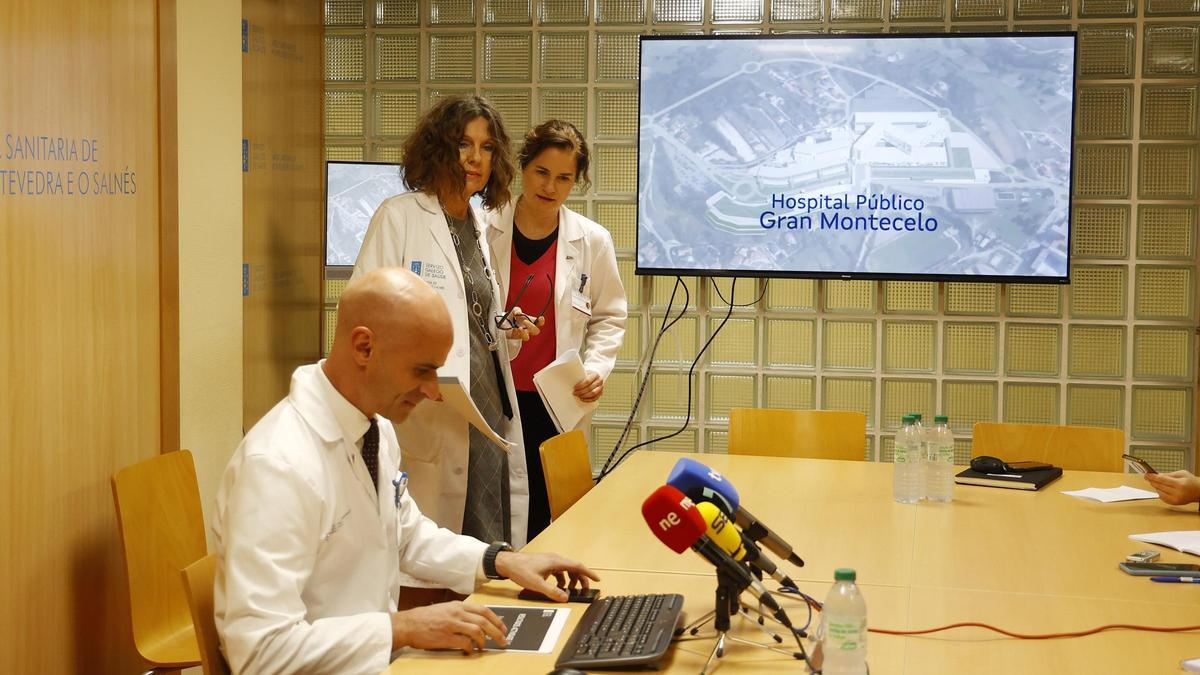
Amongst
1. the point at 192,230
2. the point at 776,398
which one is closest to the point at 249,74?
the point at 192,230

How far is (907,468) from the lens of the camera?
3.07 meters

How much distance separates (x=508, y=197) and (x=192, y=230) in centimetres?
101

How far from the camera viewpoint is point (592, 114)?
5.19 meters

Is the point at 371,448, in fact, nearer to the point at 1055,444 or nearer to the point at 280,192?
the point at 1055,444

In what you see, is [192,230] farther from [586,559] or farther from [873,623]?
[873,623]

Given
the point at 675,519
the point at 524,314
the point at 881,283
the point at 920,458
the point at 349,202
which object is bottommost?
the point at 920,458

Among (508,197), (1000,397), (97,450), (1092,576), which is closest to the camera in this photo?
(1092,576)

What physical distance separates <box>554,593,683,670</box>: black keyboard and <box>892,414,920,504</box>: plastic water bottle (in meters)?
1.19

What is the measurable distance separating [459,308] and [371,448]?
50.6 inches

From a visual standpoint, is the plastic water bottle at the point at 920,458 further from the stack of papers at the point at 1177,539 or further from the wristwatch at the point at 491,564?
the wristwatch at the point at 491,564

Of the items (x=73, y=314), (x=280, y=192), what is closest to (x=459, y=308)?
(x=73, y=314)

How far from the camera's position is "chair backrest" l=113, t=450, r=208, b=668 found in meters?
2.77

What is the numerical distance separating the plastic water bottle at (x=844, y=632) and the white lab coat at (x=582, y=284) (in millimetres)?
2161

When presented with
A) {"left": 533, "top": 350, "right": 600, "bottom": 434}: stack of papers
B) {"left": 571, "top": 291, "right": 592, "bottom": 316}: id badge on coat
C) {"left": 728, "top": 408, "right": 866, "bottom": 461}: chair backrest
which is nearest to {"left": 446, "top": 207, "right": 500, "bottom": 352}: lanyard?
{"left": 533, "top": 350, "right": 600, "bottom": 434}: stack of papers
